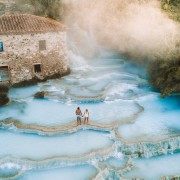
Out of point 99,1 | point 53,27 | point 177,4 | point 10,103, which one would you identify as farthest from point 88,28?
point 10,103

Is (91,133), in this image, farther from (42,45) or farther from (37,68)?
(42,45)

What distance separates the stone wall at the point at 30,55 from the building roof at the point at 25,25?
0.42 m

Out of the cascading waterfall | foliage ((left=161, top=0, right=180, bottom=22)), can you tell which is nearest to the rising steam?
foliage ((left=161, top=0, right=180, bottom=22))

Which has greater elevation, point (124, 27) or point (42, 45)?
point (124, 27)

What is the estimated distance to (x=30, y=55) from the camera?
2827 cm

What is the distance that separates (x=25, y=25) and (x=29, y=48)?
1977 millimetres

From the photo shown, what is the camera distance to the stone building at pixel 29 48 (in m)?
27.4

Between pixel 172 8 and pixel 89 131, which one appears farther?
pixel 172 8

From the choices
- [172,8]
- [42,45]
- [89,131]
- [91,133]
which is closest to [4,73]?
[42,45]

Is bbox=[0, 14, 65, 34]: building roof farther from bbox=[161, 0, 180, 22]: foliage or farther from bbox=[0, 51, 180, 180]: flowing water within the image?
bbox=[161, 0, 180, 22]: foliage

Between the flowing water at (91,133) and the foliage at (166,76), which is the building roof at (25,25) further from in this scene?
the foliage at (166,76)

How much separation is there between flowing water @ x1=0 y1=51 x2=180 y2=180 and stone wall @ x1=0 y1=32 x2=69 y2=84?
147 centimetres

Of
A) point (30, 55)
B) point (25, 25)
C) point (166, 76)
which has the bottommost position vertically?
point (166, 76)

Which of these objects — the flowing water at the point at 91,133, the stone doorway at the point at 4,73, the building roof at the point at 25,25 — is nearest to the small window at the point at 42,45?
the building roof at the point at 25,25
